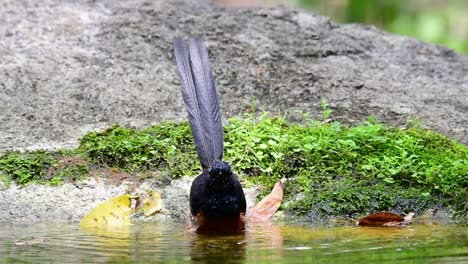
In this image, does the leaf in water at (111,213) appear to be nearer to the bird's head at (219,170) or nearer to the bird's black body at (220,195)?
the bird's black body at (220,195)

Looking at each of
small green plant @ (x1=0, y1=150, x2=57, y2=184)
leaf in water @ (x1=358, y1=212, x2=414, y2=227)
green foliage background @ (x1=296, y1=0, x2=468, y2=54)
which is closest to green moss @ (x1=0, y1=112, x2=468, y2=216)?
small green plant @ (x1=0, y1=150, x2=57, y2=184)

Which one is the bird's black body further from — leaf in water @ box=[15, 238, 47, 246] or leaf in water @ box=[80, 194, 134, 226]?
leaf in water @ box=[15, 238, 47, 246]

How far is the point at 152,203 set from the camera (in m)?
4.50

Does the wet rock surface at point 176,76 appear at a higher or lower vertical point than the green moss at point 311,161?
higher

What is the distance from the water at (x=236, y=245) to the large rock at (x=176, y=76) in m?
1.34

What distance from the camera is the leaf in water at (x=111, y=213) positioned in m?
4.31

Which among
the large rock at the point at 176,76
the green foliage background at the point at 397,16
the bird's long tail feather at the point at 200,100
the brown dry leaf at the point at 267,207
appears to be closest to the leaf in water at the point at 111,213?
the bird's long tail feather at the point at 200,100

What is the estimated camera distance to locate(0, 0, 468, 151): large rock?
5.64m

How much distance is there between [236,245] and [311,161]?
136 centimetres

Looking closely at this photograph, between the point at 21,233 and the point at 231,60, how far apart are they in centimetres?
286

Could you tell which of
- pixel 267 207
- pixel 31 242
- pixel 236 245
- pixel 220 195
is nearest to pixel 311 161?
pixel 267 207

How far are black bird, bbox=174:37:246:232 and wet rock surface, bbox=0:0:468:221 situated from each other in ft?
1.97

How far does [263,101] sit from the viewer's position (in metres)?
5.96

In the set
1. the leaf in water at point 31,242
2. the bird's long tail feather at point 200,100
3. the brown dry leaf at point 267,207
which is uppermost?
the bird's long tail feather at point 200,100
